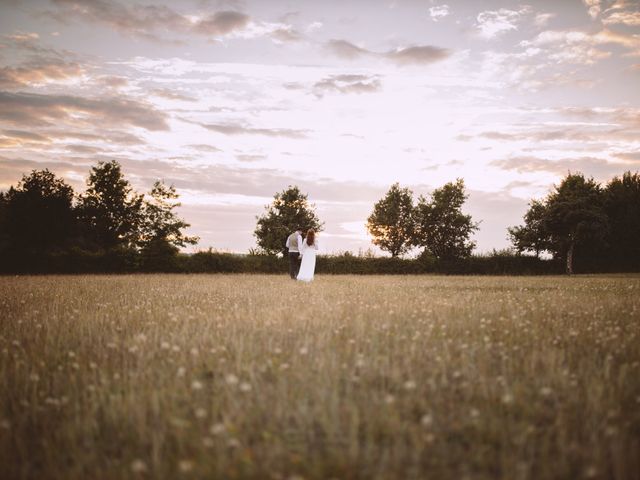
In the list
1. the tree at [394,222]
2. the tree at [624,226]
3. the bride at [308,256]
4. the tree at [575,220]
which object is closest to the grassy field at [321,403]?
the bride at [308,256]

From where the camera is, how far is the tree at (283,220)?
189 feet

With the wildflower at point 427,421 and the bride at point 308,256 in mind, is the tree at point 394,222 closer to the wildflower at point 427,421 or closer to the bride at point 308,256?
the bride at point 308,256

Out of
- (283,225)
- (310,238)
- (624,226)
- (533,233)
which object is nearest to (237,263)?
(310,238)

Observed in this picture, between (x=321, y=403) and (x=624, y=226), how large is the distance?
6500 centimetres

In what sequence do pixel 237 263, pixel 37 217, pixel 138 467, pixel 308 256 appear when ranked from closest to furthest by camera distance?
pixel 138 467 → pixel 308 256 → pixel 237 263 → pixel 37 217

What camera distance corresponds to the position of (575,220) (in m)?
46.7

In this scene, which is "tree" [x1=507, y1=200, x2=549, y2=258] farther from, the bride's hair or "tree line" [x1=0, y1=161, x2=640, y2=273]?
the bride's hair

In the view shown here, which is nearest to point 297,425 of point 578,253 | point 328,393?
point 328,393

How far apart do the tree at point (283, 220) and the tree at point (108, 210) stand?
17.6 metres

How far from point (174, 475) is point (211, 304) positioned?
8249 millimetres

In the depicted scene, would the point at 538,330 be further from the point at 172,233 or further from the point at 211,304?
the point at 172,233

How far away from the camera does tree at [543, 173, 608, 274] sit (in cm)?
4578

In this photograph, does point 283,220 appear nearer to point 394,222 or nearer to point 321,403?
point 394,222

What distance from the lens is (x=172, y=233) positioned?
48219mm
